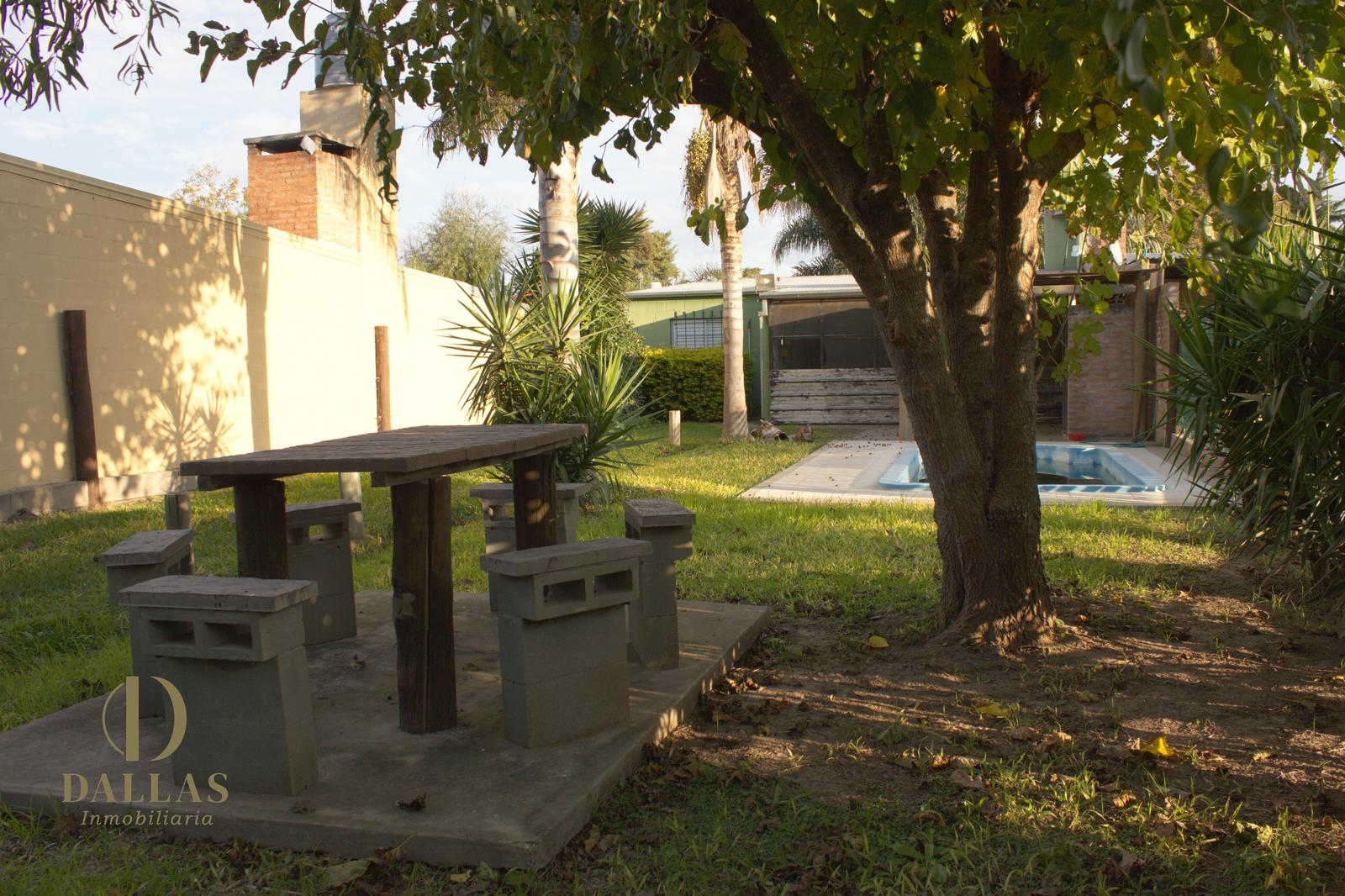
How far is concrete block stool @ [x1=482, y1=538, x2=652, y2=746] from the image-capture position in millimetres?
3062

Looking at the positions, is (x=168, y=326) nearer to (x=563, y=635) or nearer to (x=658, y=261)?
(x=563, y=635)

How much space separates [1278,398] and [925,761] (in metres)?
2.03

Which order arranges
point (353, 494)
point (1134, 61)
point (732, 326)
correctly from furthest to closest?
1. point (732, 326)
2. point (353, 494)
3. point (1134, 61)

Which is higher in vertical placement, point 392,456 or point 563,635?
point 392,456

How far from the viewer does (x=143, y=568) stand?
3570mm

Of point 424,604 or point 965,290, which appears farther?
point 965,290

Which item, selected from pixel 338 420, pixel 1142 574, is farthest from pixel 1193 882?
pixel 338 420

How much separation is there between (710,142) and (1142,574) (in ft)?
36.0

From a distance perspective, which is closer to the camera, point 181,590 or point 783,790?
point 181,590

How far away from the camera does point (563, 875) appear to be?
8.25 ft

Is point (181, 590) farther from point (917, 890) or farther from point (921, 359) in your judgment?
point (921, 359)

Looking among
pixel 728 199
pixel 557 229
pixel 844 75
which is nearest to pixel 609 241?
pixel 728 199

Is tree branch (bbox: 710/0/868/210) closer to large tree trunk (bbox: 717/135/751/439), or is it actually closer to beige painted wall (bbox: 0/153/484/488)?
beige painted wall (bbox: 0/153/484/488)

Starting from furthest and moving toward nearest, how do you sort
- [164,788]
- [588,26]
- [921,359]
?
1. [921,359]
2. [588,26]
3. [164,788]
